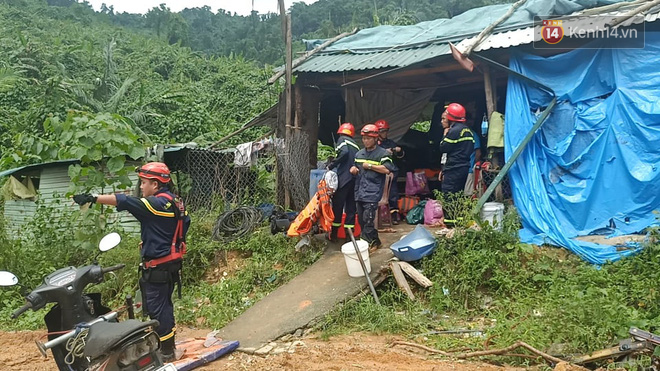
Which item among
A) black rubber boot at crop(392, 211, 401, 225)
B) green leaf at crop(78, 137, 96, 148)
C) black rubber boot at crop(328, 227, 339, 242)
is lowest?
black rubber boot at crop(392, 211, 401, 225)

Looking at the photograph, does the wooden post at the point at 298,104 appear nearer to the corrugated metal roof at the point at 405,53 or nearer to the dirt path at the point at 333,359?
the corrugated metal roof at the point at 405,53

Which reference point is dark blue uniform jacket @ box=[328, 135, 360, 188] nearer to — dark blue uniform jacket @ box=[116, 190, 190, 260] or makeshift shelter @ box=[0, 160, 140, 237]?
dark blue uniform jacket @ box=[116, 190, 190, 260]

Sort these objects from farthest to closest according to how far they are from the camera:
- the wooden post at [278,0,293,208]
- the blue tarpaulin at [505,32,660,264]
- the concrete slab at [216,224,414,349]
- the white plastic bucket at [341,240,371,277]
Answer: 1. the wooden post at [278,0,293,208]
2. the blue tarpaulin at [505,32,660,264]
3. the white plastic bucket at [341,240,371,277]
4. the concrete slab at [216,224,414,349]

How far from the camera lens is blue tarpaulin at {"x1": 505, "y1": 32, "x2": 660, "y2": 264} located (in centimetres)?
640

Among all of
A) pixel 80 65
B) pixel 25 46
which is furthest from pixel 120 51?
pixel 25 46

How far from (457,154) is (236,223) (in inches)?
139

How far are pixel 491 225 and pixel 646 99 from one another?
7.65 ft

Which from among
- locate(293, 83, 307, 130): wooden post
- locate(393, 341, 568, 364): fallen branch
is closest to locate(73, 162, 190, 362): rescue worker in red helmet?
locate(393, 341, 568, 364): fallen branch

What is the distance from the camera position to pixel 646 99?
6.47 meters

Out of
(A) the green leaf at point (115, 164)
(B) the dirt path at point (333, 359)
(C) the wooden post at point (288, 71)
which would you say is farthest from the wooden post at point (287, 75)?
(B) the dirt path at point (333, 359)

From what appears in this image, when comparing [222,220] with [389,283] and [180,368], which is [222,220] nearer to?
[389,283]

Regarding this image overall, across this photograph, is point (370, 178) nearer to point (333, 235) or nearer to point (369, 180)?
point (369, 180)

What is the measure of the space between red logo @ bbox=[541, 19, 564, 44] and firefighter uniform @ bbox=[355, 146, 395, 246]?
8.47ft

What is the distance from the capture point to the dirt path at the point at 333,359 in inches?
176
